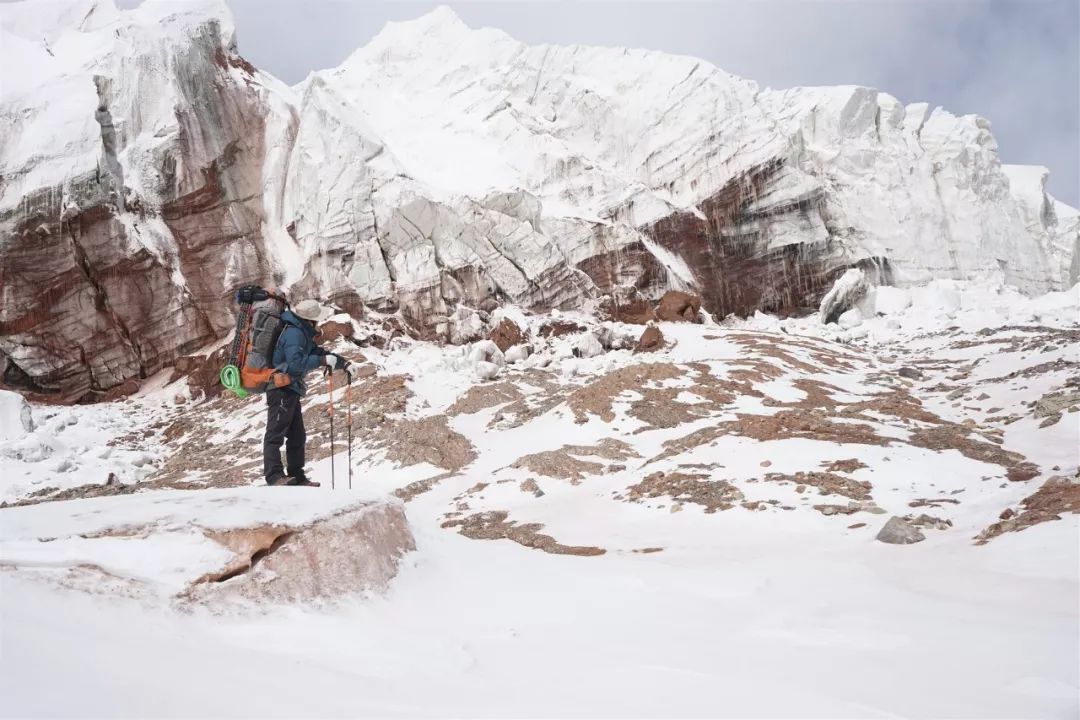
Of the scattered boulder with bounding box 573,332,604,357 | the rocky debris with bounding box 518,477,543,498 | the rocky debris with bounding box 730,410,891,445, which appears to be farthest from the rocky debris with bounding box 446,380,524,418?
the rocky debris with bounding box 730,410,891,445

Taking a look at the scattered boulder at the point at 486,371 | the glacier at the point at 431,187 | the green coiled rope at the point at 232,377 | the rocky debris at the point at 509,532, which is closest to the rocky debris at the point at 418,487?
the rocky debris at the point at 509,532

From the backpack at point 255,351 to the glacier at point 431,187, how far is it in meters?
28.0

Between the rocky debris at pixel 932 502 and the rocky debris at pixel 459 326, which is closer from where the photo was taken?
the rocky debris at pixel 932 502

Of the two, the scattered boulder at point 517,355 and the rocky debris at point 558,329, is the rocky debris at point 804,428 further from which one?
the rocky debris at point 558,329

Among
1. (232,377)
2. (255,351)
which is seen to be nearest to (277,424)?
(232,377)

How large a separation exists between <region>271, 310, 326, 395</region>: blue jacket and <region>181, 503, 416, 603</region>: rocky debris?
219 cm

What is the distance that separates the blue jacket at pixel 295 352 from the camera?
6383mm

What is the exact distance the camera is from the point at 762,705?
2805 millimetres

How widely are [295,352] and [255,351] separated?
39 cm

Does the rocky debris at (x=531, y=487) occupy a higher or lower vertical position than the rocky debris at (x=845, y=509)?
lower

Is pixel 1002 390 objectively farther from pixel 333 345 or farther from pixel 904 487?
pixel 333 345

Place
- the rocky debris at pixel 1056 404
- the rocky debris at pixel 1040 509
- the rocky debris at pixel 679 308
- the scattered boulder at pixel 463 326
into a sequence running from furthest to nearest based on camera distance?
the rocky debris at pixel 679 308
the scattered boulder at pixel 463 326
the rocky debris at pixel 1056 404
the rocky debris at pixel 1040 509

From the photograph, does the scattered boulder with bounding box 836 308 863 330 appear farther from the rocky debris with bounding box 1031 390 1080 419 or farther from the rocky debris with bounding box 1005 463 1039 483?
the rocky debris with bounding box 1005 463 1039 483

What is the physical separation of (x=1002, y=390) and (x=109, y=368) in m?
36.3
